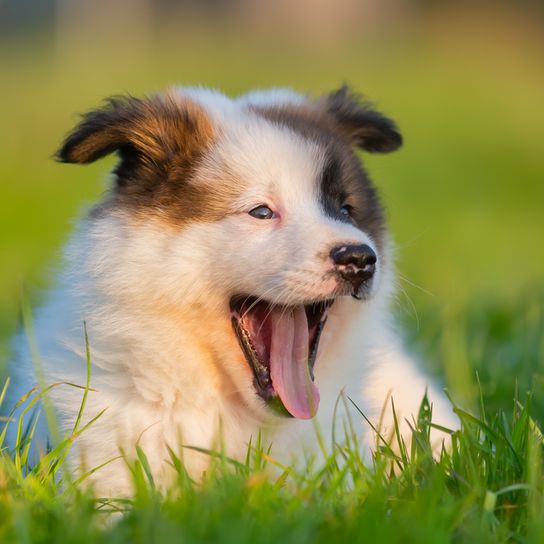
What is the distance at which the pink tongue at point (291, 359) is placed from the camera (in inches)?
162

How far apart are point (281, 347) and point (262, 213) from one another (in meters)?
0.53

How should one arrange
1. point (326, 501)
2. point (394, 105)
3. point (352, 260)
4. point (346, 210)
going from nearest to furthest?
point (326, 501)
point (352, 260)
point (346, 210)
point (394, 105)

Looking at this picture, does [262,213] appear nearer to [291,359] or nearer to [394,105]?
[291,359]

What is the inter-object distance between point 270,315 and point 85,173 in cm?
1198

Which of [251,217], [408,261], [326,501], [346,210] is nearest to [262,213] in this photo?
[251,217]

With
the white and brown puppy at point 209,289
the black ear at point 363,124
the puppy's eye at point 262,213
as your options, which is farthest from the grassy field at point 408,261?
the puppy's eye at point 262,213

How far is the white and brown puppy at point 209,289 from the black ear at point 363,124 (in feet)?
1.39

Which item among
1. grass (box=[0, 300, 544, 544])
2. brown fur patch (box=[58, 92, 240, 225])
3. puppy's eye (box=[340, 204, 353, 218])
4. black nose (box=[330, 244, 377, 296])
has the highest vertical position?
brown fur patch (box=[58, 92, 240, 225])

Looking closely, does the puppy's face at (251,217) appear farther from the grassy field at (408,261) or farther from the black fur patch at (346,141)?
the grassy field at (408,261)

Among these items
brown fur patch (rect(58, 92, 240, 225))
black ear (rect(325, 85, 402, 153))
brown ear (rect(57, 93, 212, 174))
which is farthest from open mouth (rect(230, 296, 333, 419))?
black ear (rect(325, 85, 402, 153))

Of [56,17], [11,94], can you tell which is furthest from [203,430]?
[56,17]

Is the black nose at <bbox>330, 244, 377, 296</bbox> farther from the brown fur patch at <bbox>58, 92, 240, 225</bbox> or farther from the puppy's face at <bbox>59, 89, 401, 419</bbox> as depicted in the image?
the brown fur patch at <bbox>58, 92, 240, 225</bbox>

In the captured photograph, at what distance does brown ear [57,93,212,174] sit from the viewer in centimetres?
406

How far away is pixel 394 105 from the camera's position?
59.3 ft
